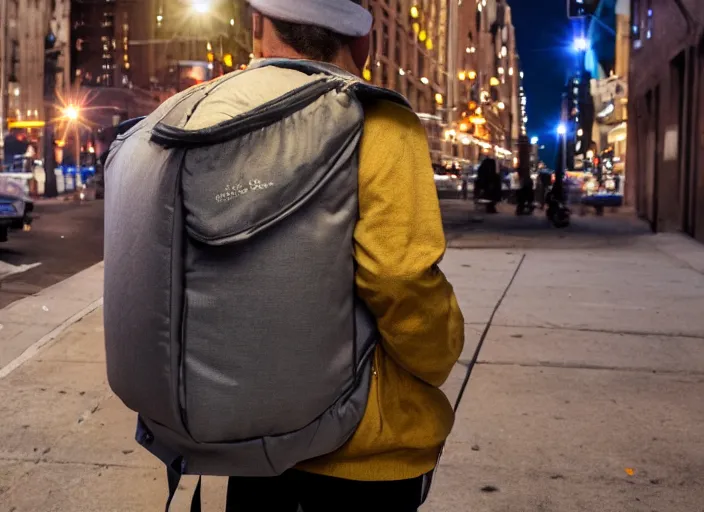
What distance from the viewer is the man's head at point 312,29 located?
1.83 m

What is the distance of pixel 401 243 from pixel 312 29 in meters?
0.51

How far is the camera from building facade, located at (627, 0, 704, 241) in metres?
16.1

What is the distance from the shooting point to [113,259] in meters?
1.84

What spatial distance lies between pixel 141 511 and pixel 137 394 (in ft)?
7.38

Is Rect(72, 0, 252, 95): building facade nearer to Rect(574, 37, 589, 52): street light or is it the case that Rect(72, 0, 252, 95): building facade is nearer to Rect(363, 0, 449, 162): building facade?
Rect(363, 0, 449, 162): building facade

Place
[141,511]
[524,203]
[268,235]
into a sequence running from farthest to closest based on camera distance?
[524,203]
[141,511]
[268,235]

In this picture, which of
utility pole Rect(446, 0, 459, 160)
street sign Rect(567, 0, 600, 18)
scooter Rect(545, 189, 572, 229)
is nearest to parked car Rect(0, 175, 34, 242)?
scooter Rect(545, 189, 572, 229)

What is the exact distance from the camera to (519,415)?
5129 millimetres

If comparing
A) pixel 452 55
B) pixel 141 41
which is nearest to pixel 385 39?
pixel 141 41

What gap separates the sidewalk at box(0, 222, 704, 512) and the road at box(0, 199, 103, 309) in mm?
1587

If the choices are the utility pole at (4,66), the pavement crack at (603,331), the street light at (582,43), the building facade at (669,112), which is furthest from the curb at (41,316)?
the street light at (582,43)

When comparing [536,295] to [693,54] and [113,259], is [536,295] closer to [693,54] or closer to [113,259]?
[113,259]

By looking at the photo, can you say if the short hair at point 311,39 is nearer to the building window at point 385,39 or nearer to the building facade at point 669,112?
the building facade at point 669,112

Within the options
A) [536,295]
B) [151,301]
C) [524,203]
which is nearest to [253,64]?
[151,301]
